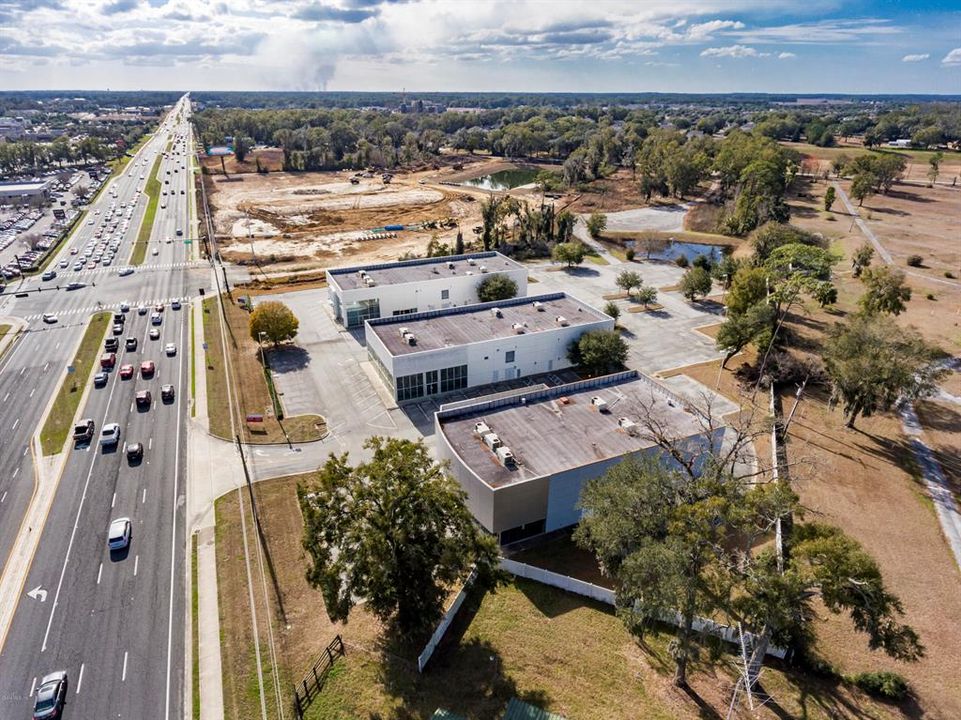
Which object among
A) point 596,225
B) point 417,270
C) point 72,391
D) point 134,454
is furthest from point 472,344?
point 596,225

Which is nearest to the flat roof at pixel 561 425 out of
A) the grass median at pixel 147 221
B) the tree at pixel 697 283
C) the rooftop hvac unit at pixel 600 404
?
the rooftop hvac unit at pixel 600 404

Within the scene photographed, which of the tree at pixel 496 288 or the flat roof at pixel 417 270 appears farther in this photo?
the tree at pixel 496 288

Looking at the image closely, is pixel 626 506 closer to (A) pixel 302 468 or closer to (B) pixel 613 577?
(B) pixel 613 577

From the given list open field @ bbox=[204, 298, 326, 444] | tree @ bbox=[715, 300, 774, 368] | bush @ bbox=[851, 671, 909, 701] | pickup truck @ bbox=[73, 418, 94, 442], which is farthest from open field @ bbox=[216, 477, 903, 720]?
tree @ bbox=[715, 300, 774, 368]

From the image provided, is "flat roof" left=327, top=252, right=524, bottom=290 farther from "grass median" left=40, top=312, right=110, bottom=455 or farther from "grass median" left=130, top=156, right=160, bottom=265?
"grass median" left=130, top=156, right=160, bottom=265

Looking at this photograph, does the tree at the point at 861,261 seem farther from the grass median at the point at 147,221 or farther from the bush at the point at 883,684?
the grass median at the point at 147,221

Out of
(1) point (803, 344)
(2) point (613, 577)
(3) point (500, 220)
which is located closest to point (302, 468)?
(2) point (613, 577)
